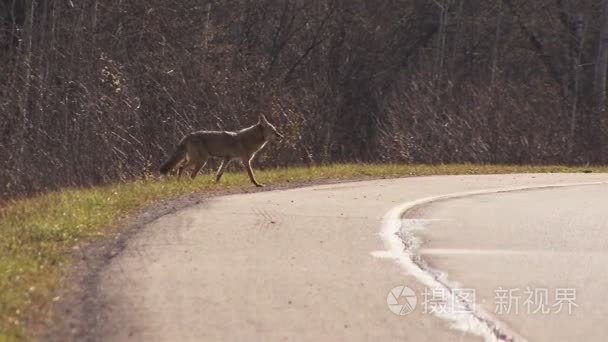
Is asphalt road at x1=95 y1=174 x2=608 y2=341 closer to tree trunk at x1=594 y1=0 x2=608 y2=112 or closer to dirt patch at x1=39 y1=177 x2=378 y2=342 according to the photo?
dirt patch at x1=39 y1=177 x2=378 y2=342

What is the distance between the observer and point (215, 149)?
18891 millimetres

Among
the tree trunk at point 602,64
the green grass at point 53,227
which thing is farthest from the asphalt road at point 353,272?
the tree trunk at point 602,64

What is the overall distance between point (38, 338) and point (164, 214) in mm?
6252

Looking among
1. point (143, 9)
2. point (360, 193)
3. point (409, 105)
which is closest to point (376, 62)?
point (409, 105)

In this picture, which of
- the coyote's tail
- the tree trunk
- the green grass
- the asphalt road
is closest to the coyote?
the coyote's tail

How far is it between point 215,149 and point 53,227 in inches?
307

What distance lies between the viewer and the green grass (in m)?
7.72

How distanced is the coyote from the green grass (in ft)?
0.95

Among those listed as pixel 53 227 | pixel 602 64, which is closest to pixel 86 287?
pixel 53 227

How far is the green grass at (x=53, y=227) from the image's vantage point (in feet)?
25.3

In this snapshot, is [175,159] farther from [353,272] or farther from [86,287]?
[86,287]

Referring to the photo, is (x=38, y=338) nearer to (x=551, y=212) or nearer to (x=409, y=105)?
(x=551, y=212)

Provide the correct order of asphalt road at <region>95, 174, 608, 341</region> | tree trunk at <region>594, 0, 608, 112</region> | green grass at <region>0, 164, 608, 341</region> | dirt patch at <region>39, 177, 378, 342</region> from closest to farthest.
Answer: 1. dirt patch at <region>39, 177, 378, 342</region>
2. asphalt road at <region>95, 174, 608, 341</region>
3. green grass at <region>0, 164, 608, 341</region>
4. tree trunk at <region>594, 0, 608, 112</region>

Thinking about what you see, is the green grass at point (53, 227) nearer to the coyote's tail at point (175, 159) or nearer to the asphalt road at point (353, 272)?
the coyote's tail at point (175, 159)
